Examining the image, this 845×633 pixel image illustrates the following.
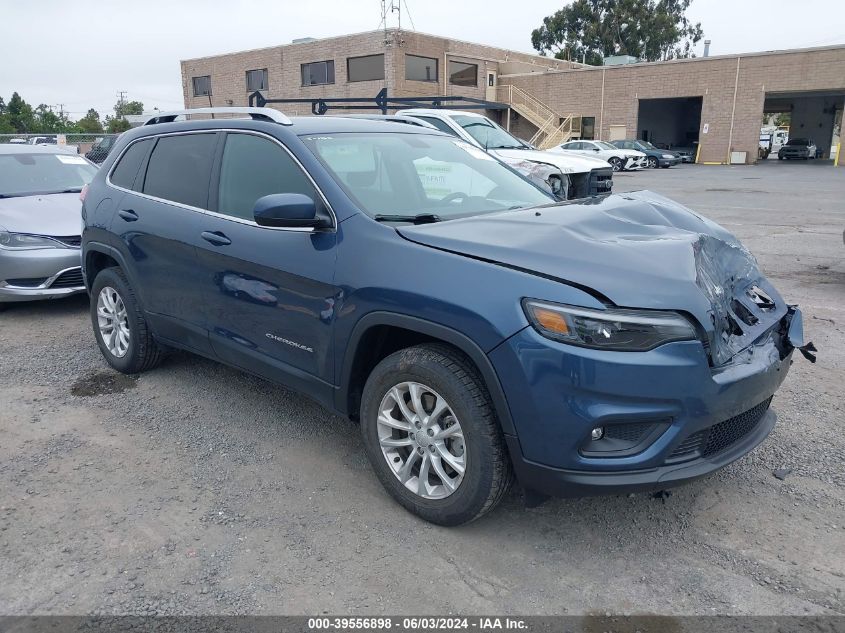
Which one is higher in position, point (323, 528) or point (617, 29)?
point (617, 29)

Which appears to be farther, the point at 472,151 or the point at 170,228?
the point at 472,151

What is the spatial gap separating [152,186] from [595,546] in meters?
3.56

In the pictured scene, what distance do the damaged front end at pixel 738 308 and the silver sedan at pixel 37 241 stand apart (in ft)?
19.4

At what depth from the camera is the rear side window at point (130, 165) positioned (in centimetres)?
482

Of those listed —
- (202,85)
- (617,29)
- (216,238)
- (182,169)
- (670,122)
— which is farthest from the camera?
(617,29)

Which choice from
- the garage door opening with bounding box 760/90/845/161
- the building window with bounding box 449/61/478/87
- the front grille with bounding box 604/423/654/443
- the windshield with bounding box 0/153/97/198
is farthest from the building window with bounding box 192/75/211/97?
the front grille with bounding box 604/423/654/443

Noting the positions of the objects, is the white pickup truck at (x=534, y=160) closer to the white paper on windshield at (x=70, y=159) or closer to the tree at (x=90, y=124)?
the white paper on windshield at (x=70, y=159)

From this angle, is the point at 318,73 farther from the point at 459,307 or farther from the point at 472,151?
the point at 459,307

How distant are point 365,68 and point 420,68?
3.18 m

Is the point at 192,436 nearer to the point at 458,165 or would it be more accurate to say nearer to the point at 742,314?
the point at 458,165

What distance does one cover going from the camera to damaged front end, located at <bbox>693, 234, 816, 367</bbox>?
2.79 meters

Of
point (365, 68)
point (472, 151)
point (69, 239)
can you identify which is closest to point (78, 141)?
point (365, 68)

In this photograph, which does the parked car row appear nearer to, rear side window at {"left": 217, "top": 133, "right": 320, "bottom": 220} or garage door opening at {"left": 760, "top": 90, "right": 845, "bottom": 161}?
rear side window at {"left": 217, "top": 133, "right": 320, "bottom": 220}

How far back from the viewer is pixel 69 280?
22.0 ft
